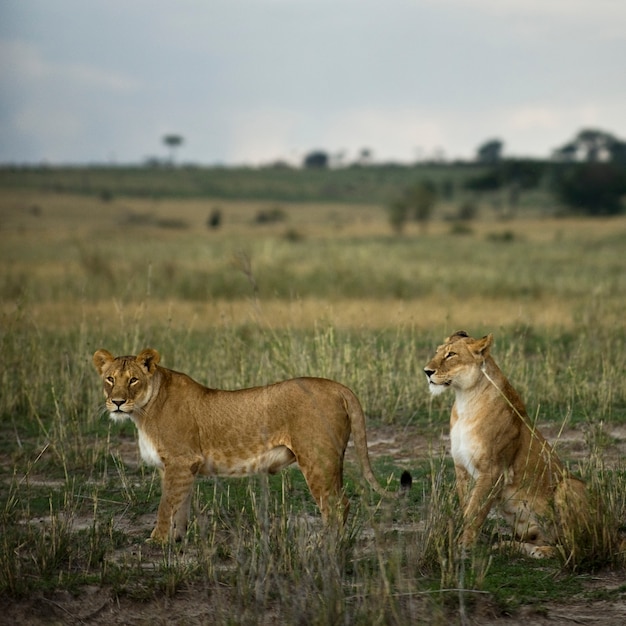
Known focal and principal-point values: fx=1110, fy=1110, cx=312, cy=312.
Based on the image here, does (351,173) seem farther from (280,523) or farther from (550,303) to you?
(280,523)

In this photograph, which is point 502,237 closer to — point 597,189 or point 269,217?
point 597,189

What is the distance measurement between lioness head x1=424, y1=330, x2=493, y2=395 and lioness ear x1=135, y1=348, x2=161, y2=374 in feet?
4.58

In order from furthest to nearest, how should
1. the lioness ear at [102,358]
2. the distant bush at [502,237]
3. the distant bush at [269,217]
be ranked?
1. the distant bush at [269,217]
2. the distant bush at [502,237]
3. the lioness ear at [102,358]

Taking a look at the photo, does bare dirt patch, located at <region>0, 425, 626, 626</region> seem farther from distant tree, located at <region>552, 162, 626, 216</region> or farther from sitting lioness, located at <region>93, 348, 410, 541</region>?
distant tree, located at <region>552, 162, 626, 216</region>

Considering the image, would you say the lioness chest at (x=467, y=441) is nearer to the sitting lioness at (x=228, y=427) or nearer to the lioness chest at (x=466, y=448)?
the lioness chest at (x=466, y=448)

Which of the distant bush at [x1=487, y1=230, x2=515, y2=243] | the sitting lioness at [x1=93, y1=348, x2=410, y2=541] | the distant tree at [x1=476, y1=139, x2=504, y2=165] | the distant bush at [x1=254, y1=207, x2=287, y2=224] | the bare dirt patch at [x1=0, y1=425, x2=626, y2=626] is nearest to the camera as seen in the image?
the bare dirt patch at [x1=0, y1=425, x2=626, y2=626]

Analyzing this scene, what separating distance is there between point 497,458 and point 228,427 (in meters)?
1.37

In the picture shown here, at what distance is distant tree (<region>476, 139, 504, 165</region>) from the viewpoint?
8250 cm

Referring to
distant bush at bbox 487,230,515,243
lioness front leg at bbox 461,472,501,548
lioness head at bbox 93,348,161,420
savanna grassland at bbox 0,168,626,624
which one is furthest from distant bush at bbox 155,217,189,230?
lioness front leg at bbox 461,472,501,548

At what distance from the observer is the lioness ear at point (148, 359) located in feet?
18.7

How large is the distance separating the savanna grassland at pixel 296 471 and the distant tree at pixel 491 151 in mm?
63170

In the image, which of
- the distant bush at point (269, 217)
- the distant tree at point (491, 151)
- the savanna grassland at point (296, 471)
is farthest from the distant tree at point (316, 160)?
the savanna grassland at point (296, 471)

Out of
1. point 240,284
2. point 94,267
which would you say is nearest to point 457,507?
point 240,284

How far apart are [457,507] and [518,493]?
425mm
